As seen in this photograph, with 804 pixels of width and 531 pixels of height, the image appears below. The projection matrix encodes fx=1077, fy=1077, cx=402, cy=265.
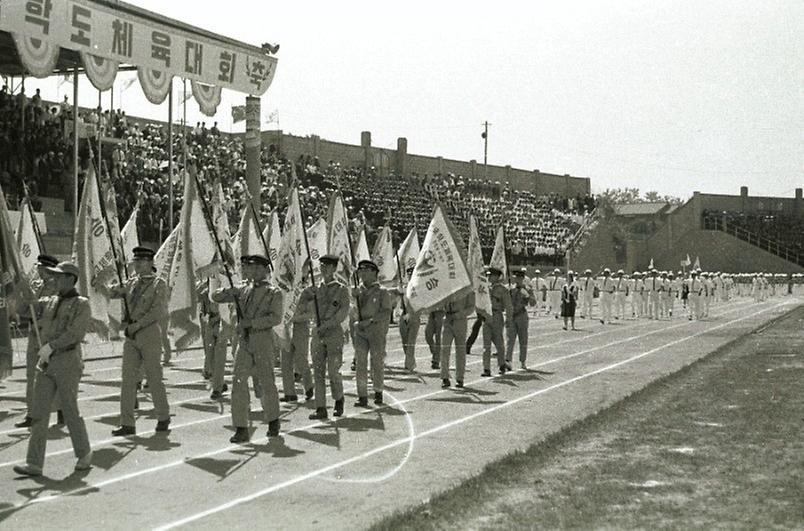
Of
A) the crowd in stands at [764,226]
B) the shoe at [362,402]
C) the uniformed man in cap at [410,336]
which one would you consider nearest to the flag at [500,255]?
the uniformed man in cap at [410,336]

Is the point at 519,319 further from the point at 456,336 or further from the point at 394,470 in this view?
the point at 394,470

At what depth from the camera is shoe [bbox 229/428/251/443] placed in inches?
412

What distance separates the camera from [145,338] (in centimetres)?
1117

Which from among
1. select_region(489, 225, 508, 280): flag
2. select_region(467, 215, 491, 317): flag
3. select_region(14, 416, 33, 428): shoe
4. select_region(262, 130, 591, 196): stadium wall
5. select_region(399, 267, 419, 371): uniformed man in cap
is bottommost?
select_region(14, 416, 33, 428): shoe

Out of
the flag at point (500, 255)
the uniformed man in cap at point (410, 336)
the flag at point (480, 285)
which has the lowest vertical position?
the uniformed man in cap at point (410, 336)

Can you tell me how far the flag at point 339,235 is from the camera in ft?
51.7

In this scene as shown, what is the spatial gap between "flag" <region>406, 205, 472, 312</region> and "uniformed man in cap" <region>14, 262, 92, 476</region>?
7434mm

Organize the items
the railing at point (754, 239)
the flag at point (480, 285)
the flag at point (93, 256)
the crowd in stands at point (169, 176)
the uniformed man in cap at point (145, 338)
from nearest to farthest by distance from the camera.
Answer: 1. the uniformed man in cap at point (145, 338)
2. the flag at point (93, 256)
3. the flag at point (480, 285)
4. the crowd in stands at point (169, 176)
5. the railing at point (754, 239)

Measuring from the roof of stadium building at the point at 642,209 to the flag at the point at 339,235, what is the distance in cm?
6739

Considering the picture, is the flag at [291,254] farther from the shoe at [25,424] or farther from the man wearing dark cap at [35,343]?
the shoe at [25,424]

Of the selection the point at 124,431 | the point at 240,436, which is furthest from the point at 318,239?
the point at 240,436

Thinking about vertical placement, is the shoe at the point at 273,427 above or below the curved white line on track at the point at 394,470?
above

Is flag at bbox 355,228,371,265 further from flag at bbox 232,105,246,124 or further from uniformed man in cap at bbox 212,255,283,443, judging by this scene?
uniformed man in cap at bbox 212,255,283,443

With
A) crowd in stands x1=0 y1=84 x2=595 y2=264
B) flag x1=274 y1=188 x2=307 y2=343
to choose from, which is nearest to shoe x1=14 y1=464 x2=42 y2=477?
flag x1=274 y1=188 x2=307 y2=343
